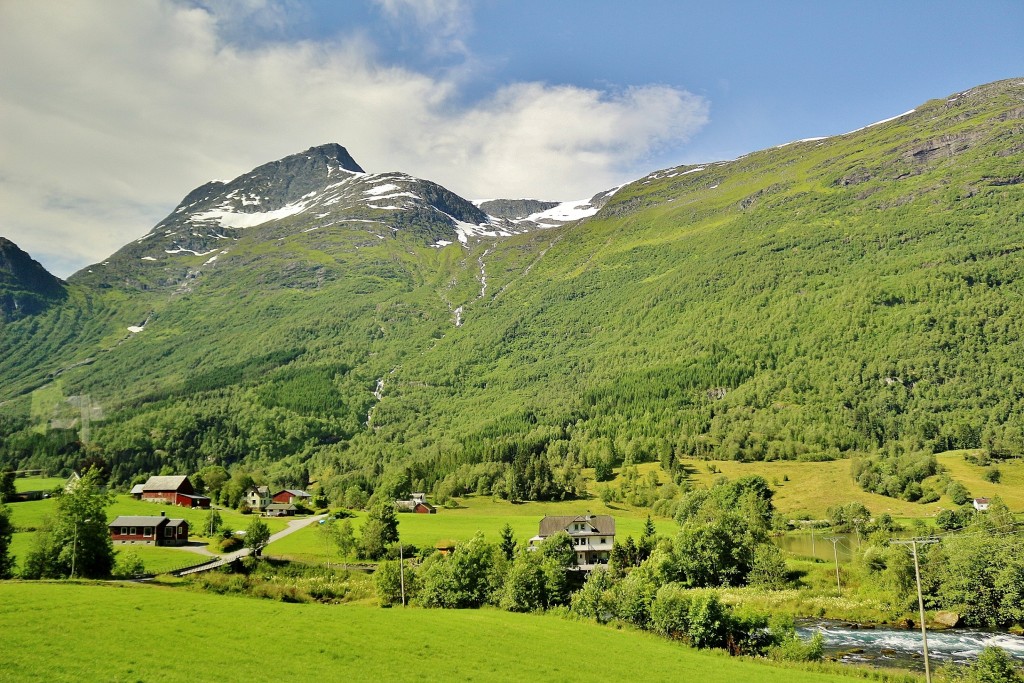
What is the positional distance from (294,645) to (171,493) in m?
93.6

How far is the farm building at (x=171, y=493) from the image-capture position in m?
112

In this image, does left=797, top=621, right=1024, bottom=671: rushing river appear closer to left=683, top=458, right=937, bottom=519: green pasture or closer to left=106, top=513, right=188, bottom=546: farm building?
left=683, top=458, right=937, bottom=519: green pasture

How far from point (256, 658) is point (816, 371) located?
19262 centimetres

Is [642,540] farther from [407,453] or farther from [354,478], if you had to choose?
[407,453]

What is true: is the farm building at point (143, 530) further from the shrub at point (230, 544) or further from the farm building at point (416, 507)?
the farm building at point (416, 507)

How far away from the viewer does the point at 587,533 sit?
89.1 m

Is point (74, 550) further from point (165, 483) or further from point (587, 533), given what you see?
A: point (165, 483)

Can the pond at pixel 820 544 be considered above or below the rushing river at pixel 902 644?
above

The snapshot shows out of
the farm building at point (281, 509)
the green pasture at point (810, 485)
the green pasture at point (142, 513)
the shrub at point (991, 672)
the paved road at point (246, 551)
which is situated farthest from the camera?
the green pasture at point (810, 485)

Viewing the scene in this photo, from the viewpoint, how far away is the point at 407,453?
193m

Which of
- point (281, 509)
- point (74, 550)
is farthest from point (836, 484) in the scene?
point (74, 550)

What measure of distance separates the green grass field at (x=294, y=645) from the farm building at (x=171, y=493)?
→ 246ft

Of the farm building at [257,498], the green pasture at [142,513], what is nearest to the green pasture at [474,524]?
the green pasture at [142,513]

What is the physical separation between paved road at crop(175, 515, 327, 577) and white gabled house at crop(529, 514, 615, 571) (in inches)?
1427
